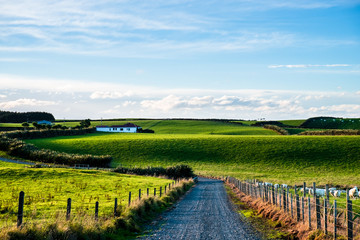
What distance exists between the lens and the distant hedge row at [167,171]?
61.5m

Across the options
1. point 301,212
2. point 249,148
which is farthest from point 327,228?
point 249,148

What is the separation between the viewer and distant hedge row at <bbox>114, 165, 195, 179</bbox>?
202ft

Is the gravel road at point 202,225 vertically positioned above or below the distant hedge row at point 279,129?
below

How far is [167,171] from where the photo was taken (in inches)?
2475

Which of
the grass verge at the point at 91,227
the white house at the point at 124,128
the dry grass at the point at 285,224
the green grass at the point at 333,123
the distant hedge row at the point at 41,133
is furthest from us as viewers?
the green grass at the point at 333,123

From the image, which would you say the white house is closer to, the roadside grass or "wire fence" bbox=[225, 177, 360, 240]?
the roadside grass

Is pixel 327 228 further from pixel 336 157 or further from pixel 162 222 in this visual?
pixel 336 157

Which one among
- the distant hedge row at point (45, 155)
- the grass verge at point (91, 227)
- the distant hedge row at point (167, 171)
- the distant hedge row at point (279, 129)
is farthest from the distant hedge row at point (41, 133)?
the grass verge at point (91, 227)

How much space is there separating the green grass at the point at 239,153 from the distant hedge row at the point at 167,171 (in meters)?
7.42

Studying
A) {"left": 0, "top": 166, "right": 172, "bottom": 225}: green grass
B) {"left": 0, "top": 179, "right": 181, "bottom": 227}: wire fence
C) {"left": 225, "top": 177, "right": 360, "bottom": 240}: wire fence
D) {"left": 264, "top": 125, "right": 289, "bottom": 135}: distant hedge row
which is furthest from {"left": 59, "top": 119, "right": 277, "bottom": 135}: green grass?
{"left": 225, "top": 177, "right": 360, "bottom": 240}: wire fence

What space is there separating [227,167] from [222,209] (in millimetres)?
48966

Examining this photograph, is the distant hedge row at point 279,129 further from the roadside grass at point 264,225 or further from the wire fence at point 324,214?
the wire fence at point 324,214

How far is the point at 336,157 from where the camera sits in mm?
75750

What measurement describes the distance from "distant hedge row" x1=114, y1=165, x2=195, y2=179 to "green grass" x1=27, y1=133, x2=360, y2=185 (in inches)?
292
